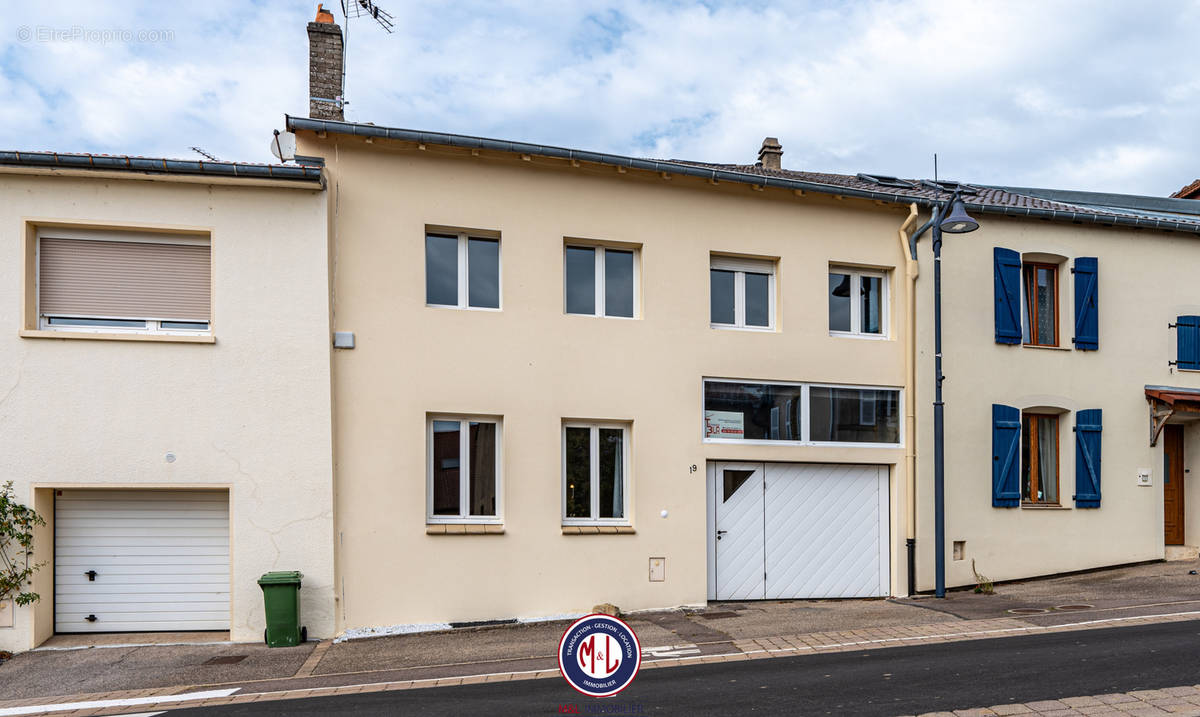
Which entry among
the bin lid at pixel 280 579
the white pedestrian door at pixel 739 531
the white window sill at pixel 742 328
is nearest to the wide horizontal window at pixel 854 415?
the white window sill at pixel 742 328

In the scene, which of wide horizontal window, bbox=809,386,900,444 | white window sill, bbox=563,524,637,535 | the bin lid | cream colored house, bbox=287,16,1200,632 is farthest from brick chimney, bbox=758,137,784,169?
the bin lid

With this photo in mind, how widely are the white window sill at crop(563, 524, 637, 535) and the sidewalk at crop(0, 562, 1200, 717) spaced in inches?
43.3

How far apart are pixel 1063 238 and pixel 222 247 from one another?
1217cm

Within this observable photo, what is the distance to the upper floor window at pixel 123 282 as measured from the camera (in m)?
10.2

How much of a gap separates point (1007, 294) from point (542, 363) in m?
7.27

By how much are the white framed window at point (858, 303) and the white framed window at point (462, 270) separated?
16.0 feet

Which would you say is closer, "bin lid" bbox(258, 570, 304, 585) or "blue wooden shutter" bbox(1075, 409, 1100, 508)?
"bin lid" bbox(258, 570, 304, 585)

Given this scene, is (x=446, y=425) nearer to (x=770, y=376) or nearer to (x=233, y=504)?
(x=233, y=504)

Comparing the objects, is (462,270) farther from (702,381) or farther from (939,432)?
(939,432)

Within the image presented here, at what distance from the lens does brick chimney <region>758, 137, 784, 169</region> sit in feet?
61.8

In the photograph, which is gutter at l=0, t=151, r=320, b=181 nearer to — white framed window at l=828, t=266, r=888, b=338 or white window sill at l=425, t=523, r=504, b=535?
white window sill at l=425, t=523, r=504, b=535

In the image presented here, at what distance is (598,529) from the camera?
11.4 m

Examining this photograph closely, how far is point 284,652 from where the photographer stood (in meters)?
9.74

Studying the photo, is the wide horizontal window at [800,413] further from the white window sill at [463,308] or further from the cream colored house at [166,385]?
the cream colored house at [166,385]
